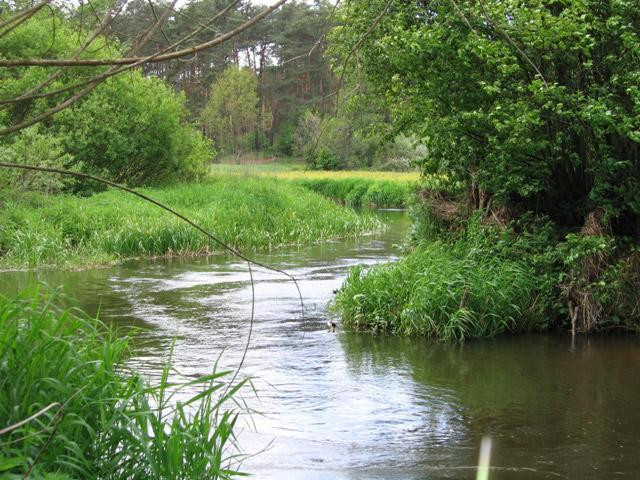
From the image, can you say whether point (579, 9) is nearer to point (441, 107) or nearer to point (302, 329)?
point (441, 107)

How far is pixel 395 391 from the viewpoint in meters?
8.37

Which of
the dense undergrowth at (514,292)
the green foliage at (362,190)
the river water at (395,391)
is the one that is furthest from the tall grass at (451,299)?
the green foliage at (362,190)

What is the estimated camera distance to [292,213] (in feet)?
79.9

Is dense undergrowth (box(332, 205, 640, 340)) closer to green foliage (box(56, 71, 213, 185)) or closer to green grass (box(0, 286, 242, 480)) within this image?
green grass (box(0, 286, 242, 480))

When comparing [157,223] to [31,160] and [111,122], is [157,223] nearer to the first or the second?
[31,160]

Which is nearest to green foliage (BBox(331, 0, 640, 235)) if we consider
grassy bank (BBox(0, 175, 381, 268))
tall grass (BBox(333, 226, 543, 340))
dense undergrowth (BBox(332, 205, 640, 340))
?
dense undergrowth (BBox(332, 205, 640, 340))

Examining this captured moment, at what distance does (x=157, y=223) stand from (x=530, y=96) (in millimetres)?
11672

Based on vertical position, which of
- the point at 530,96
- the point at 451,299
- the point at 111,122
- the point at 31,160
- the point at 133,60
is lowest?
the point at 451,299

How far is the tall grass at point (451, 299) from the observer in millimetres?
10719

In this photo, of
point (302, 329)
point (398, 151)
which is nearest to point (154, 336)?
point (302, 329)

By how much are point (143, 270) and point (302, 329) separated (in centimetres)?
688

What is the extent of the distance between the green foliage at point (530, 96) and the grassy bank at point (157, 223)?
8.08 meters

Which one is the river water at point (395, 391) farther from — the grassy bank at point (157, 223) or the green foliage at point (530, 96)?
the grassy bank at point (157, 223)

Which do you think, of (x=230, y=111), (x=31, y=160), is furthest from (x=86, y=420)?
(x=230, y=111)
